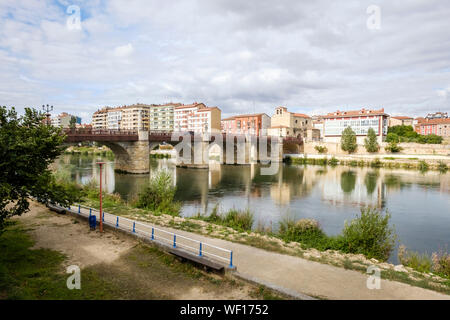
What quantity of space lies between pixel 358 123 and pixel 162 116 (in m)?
71.8

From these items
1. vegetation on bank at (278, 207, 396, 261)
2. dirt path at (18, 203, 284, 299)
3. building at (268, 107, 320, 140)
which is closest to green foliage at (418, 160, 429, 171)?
building at (268, 107, 320, 140)

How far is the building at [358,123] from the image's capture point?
87.3m

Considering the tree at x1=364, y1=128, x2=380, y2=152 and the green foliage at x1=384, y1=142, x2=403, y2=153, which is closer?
the green foliage at x1=384, y1=142, x2=403, y2=153

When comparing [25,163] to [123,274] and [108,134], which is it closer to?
[123,274]

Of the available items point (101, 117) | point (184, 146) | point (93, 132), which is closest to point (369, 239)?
point (93, 132)

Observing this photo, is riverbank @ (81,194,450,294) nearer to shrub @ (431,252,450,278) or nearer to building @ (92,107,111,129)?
shrub @ (431,252,450,278)

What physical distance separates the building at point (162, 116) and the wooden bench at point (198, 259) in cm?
10782

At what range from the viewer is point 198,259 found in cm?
935

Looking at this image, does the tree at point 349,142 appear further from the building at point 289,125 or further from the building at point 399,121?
the building at point 399,121

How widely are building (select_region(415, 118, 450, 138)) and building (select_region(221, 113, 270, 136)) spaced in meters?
64.9

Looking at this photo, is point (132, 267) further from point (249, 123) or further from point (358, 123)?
point (249, 123)

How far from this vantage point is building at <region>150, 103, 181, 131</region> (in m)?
117

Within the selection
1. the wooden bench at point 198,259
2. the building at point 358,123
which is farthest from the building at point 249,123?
the wooden bench at point 198,259
